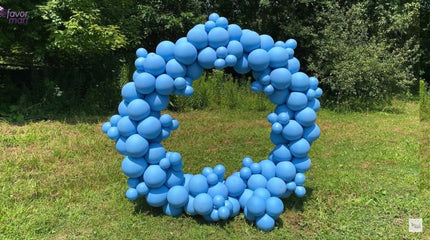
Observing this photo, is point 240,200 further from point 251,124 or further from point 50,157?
point 251,124

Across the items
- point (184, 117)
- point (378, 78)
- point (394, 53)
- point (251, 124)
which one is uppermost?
point (394, 53)

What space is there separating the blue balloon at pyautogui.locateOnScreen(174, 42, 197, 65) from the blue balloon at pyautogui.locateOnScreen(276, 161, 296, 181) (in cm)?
130

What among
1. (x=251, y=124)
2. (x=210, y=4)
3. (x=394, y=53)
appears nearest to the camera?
(x=251, y=124)

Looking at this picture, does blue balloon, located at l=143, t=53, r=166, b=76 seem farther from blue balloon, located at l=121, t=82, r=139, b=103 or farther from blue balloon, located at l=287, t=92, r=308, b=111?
blue balloon, located at l=287, t=92, r=308, b=111

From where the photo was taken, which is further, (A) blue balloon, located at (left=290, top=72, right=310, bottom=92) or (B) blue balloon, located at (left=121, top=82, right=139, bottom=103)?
(A) blue balloon, located at (left=290, top=72, right=310, bottom=92)

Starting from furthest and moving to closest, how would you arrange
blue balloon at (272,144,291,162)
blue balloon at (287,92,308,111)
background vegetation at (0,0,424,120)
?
background vegetation at (0,0,424,120) → blue balloon at (272,144,291,162) → blue balloon at (287,92,308,111)

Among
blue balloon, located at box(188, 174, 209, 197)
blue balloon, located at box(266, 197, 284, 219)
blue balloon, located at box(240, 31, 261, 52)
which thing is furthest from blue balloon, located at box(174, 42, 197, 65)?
blue balloon, located at box(266, 197, 284, 219)

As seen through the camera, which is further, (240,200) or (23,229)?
(240,200)

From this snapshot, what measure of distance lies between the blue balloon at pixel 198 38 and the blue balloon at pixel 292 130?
3.53 feet

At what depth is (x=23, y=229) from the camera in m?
2.95

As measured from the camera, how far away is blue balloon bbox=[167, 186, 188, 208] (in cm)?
296

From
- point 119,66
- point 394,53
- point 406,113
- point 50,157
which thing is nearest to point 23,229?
point 50,157

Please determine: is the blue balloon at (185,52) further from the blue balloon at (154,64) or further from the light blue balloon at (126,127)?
the light blue balloon at (126,127)

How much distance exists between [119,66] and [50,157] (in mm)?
4167
